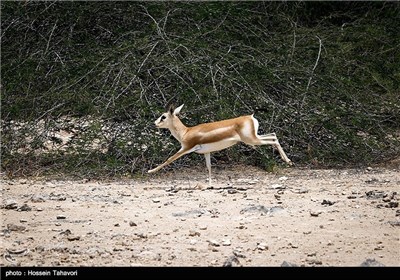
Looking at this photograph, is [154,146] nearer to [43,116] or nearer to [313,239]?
[43,116]

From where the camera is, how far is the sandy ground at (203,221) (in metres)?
5.11

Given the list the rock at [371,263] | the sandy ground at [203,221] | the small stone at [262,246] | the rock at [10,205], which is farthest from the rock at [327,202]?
the rock at [10,205]

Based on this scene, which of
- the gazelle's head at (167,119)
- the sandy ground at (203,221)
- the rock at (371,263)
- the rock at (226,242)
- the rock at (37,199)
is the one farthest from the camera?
the gazelle's head at (167,119)

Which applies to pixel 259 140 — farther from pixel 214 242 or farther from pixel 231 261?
pixel 231 261

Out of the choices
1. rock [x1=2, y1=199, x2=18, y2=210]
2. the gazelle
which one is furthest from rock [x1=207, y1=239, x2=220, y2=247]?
the gazelle

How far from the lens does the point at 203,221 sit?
5.99 m

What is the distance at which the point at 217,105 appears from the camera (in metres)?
8.69

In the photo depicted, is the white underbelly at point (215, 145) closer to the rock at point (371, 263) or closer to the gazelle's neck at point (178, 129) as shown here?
the gazelle's neck at point (178, 129)

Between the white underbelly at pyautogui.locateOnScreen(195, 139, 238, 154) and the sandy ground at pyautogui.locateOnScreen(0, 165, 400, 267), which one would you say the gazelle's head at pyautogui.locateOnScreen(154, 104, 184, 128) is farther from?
the sandy ground at pyautogui.locateOnScreen(0, 165, 400, 267)

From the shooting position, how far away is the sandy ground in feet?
16.8

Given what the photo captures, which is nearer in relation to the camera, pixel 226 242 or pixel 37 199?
pixel 226 242

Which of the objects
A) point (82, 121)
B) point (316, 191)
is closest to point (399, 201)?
point (316, 191)

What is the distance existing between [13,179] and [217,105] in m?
2.19

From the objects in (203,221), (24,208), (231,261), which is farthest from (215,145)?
(231,261)
